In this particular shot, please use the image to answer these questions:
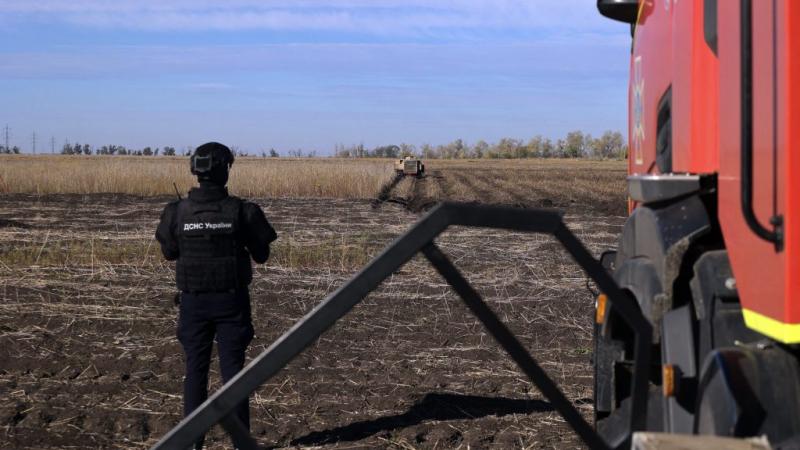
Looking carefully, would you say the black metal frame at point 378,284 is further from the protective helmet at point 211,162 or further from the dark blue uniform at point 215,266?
the protective helmet at point 211,162

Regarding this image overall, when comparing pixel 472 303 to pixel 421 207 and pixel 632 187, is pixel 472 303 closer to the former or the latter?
pixel 632 187

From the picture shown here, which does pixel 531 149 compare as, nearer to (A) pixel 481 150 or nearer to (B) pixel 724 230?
(A) pixel 481 150

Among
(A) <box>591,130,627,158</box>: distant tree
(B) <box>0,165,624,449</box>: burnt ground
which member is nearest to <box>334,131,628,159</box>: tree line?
(A) <box>591,130,627,158</box>: distant tree

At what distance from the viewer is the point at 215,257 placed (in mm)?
5266

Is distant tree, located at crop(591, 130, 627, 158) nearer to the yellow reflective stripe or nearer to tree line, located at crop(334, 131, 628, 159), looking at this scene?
tree line, located at crop(334, 131, 628, 159)

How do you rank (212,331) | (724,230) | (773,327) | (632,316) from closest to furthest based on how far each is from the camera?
(773,327) → (724,230) → (632,316) → (212,331)

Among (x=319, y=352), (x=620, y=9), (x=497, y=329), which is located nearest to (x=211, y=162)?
(x=620, y=9)

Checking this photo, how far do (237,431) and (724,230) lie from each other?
1394 millimetres

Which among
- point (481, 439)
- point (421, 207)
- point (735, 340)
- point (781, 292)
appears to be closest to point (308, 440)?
point (481, 439)

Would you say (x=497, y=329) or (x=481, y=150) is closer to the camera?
(x=497, y=329)

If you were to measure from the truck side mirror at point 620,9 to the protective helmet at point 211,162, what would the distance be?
2105mm

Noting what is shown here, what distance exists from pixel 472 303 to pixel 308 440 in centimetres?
354

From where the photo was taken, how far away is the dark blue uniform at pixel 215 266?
5.26m

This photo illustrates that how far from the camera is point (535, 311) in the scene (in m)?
9.90
